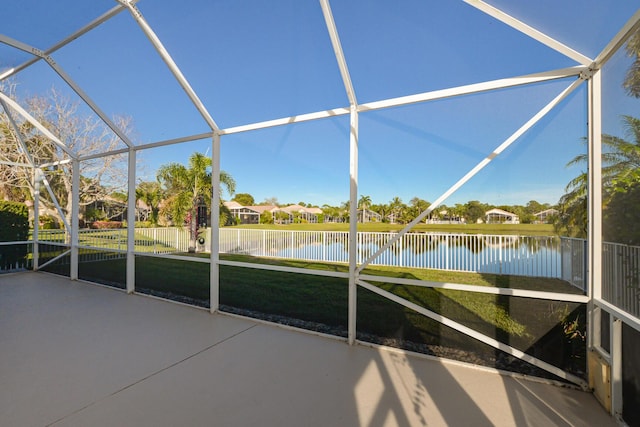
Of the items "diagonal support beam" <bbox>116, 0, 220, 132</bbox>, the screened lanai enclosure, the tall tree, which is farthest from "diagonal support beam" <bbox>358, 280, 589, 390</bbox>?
the tall tree

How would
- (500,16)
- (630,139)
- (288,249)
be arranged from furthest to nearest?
(288,249) < (500,16) < (630,139)

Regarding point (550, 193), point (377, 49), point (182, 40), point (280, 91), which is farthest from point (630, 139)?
point (182, 40)

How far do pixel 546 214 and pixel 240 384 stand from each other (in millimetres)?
2795

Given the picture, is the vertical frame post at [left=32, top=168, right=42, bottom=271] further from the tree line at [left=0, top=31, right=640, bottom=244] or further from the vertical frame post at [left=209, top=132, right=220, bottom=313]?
the vertical frame post at [left=209, top=132, right=220, bottom=313]

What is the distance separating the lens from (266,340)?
2.85 m

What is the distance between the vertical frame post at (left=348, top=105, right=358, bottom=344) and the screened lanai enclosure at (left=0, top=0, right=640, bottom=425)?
21 millimetres

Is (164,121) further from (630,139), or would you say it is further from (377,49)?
(630,139)

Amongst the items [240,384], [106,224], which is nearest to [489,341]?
[240,384]

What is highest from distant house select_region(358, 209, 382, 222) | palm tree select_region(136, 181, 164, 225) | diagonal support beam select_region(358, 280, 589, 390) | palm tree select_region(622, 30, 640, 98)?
palm tree select_region(622, 30, 640, 98)

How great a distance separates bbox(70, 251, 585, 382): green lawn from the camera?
2254 mm

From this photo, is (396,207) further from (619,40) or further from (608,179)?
(619,40)

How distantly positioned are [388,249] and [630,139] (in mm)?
1851

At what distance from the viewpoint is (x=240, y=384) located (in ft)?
6.74

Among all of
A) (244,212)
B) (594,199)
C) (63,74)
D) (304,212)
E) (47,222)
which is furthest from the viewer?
(47,222)
